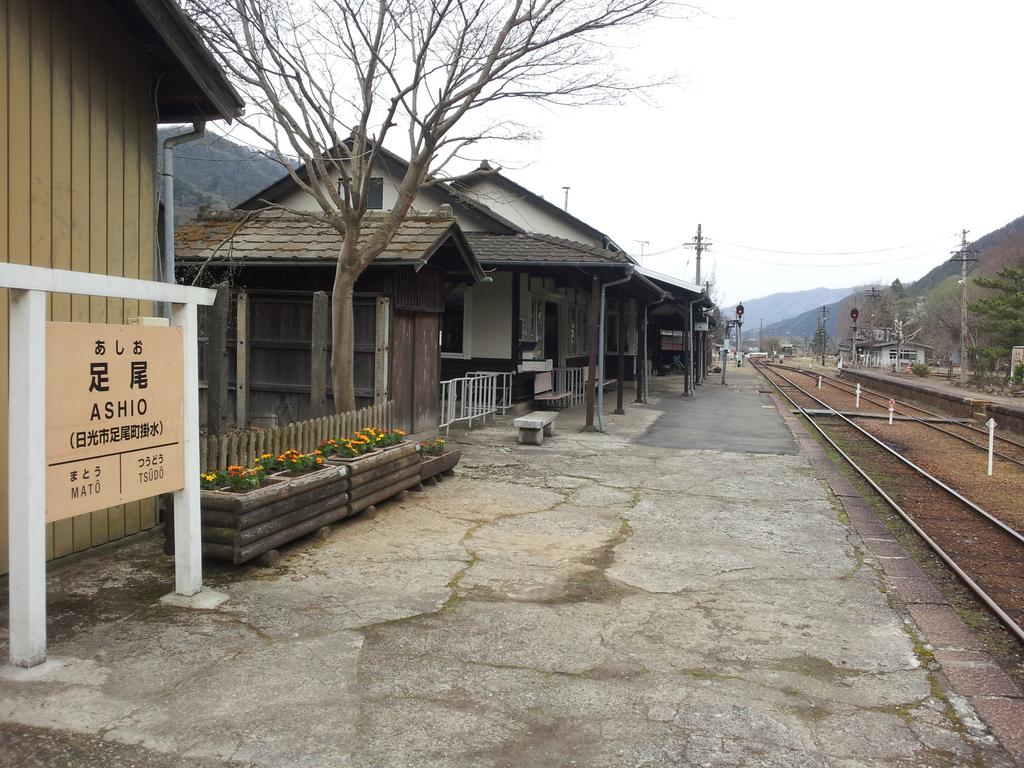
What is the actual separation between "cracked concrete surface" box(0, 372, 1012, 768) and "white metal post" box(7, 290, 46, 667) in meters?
0.32

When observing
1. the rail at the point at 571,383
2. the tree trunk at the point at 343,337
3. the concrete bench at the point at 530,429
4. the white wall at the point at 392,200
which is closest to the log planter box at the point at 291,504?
the tree trunk at the point at 343,337

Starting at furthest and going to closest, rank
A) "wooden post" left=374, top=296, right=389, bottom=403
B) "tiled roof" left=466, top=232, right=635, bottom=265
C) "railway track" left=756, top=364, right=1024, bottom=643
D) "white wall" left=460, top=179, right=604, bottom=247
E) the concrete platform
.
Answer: "white wall" left=460, top=179, right=604, bottom=247 → "tiled roof" left=466, top=232, right=635, bottom=265 → the concrete platform → "wooden post" left=374, top=296, right=389, bottom=403 → "railway track" left=756, top=364, right=1024, bottom=643

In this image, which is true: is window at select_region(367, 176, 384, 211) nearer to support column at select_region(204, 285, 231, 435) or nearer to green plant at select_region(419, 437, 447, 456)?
green plant at select_region(419, 437, 447, 456)

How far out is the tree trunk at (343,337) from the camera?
31.6 feet

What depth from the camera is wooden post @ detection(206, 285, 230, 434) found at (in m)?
6.70

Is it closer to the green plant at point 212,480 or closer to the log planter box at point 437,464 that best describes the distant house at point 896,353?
the log planter box at point 437,464

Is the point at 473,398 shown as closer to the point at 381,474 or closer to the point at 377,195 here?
the point at 377,195

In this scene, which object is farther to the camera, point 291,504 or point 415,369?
point 415,369

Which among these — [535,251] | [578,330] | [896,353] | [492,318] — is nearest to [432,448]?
[535,251]

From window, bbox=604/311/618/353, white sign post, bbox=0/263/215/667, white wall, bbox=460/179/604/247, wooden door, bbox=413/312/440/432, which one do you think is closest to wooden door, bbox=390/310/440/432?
wooden door, bbox=413/312/440/432

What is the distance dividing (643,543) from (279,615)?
3.32 metres

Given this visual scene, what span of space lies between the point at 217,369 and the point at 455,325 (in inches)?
413

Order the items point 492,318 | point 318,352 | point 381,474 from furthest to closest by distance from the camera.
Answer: point 492,318 → point 318,352 → point 381,474

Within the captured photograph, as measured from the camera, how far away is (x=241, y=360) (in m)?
9.20
